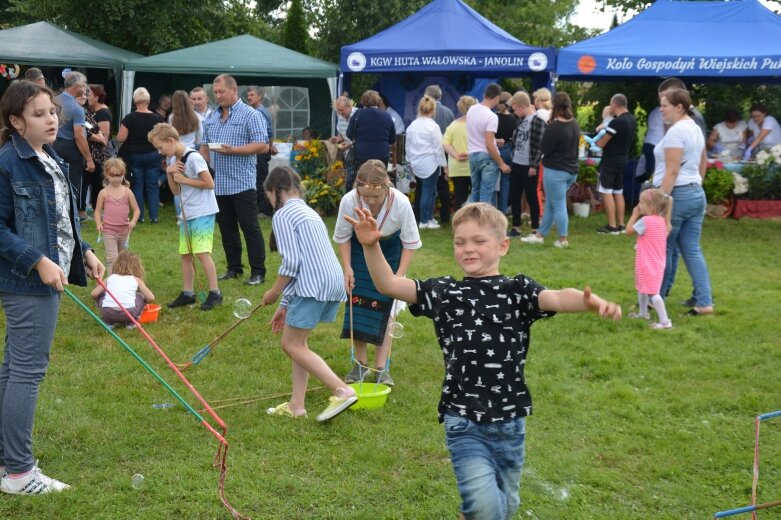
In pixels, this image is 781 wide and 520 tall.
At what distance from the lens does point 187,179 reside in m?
7.22

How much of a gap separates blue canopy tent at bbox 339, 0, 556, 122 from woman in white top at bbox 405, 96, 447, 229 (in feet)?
5.35

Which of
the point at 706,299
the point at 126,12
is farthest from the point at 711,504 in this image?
the point at 126,12

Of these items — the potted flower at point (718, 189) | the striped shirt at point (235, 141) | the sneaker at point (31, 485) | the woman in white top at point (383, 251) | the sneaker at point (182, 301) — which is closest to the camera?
the sneaker at point (31, 485)

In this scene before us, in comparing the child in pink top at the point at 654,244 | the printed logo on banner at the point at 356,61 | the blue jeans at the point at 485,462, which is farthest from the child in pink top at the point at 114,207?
the printed logo on banner at the point at 356,61

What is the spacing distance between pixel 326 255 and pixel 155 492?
1.62 metres

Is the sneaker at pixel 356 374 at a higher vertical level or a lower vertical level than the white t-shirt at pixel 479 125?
lower

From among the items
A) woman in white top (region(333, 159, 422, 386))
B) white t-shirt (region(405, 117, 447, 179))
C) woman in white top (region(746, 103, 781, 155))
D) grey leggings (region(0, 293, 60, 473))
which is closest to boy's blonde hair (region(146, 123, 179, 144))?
woman in white top (region(333, 159, 422, 386))

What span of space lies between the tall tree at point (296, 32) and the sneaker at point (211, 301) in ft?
51.0

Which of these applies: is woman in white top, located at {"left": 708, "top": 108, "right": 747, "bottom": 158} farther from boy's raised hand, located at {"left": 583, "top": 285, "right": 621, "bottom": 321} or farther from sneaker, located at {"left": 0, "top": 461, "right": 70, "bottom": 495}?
sneaker, located at {"left": 0, "top": 461, "right": 70, "bottom": 495}

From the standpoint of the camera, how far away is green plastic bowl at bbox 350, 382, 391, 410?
519 centimetres

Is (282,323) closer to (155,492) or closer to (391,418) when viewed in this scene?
(391,418)

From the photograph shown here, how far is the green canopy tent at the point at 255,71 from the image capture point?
46.3ft

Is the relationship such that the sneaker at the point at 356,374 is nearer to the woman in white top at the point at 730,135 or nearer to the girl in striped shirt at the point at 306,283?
the girl in striped shirt at the point at 306,283

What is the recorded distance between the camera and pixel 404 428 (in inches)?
194
